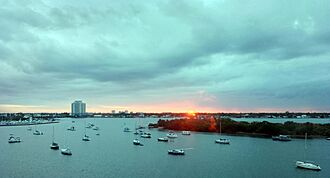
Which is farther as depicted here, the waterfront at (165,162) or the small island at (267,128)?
the small island at (267,128)

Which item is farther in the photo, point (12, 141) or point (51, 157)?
point (12, 141)

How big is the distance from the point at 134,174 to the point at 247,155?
26709 mm

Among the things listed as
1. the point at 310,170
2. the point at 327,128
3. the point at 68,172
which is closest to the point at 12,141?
the point at 68,172

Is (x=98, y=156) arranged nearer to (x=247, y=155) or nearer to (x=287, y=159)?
(x=247, y=155)

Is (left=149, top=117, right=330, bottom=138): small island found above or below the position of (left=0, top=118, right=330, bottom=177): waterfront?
above

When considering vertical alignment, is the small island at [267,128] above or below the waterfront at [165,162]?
above

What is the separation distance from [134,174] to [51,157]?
24356mm

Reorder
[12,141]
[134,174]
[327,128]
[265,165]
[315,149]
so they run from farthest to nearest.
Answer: [327,128], [12,141], [315,149], [265,165], [134,174]

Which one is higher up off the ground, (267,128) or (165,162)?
(267,128)

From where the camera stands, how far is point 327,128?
10919 cm

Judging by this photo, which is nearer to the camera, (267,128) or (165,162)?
(165,162)

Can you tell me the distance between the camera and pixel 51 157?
66.2 meters

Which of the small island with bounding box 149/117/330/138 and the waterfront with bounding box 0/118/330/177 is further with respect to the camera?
the small island with bounding box 149/117/330/138

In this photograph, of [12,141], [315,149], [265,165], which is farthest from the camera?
[12,141]
